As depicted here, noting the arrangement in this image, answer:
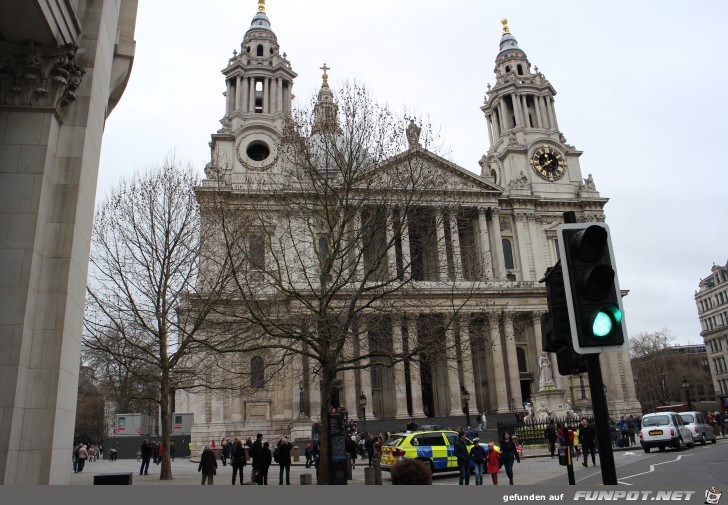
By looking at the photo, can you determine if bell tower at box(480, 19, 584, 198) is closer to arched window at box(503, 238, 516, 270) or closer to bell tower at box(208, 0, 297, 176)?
arched window at box(503, 238, 516, 270)

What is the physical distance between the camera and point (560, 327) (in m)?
4.52

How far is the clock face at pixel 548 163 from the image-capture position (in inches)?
2250

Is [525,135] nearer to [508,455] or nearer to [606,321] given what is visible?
[508,455]

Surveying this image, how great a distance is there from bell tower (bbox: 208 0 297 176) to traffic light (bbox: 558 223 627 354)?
4640cm

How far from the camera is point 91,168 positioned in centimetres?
1113

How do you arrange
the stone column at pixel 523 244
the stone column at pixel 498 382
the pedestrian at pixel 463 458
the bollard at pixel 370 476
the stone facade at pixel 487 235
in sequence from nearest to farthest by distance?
1. the bollard at pixel 370 476
2. the pedestrian at pixel 463 458
3. the stone facade at pixel 487 235
4. the stone column at pixel 498 382
5. the stone column at pixel 523 244

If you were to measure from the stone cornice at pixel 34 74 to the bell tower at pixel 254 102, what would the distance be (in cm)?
3914

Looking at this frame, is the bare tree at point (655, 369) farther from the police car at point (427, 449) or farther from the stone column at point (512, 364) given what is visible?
the police car at point (427, 449)

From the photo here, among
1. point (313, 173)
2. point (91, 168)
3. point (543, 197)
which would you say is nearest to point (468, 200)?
point (543, 197)

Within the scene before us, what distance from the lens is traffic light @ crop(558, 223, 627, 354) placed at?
4145 mm

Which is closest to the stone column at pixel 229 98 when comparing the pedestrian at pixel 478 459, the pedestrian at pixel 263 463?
the pedestrian at pixel 263 463

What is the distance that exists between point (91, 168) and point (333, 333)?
30.4ft

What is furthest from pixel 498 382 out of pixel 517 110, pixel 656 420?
pixel 517 110

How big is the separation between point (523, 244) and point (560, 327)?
49.9 metres
